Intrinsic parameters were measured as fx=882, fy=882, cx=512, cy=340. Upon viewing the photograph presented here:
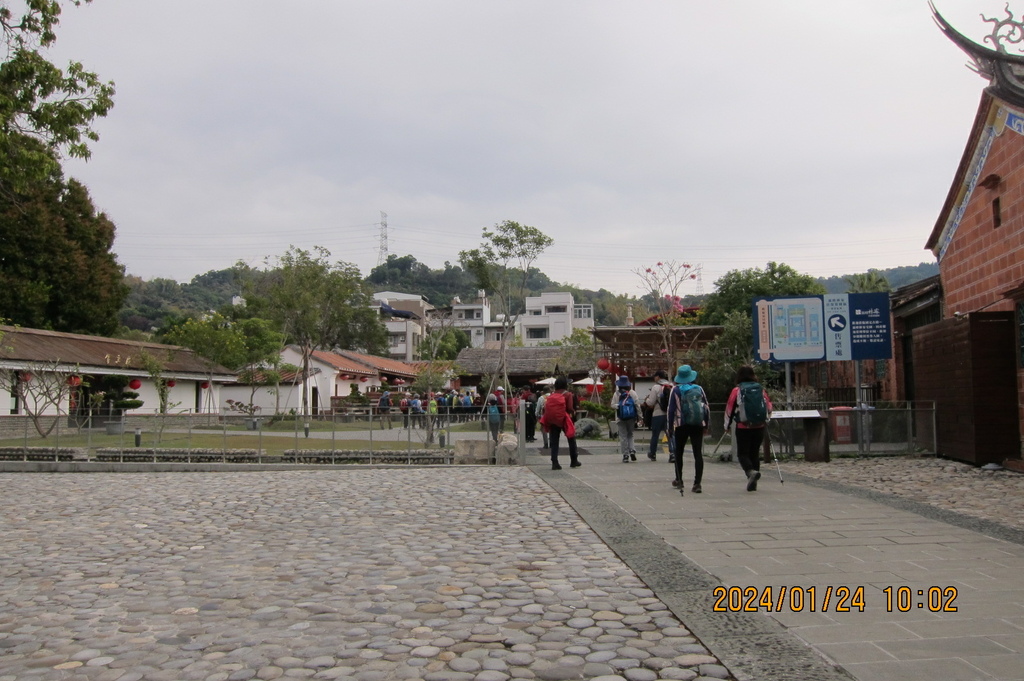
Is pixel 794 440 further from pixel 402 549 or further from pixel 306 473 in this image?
pixel 402 549

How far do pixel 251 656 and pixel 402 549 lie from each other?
→ 9.98 feet

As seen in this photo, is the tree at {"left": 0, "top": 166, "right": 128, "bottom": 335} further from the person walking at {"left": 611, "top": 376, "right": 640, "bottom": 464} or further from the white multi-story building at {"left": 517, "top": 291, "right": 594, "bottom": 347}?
the white multi-story building at {"left": 517, "top": 291, "right": 594, "bottom": 347}

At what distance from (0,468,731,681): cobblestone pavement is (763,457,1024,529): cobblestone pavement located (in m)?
4.00

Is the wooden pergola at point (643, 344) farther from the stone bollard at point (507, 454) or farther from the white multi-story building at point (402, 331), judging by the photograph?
the white multi-story building at point (402, 331)

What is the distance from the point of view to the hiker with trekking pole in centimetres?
1031

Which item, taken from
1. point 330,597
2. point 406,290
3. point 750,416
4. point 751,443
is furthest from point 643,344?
point 406,290

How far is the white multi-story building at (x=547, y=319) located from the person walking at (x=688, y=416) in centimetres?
7419

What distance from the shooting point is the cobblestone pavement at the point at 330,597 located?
429 cm

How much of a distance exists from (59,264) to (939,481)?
3740 cm

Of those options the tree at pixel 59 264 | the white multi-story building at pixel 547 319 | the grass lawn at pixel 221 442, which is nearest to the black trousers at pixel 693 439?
the grass lawn at pixel 221 442

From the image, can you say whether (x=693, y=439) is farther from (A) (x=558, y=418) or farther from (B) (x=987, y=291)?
(B) (x=987, y=291)

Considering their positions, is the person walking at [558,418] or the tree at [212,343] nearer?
the person walking at [558,418]

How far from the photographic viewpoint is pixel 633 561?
6.59 meters

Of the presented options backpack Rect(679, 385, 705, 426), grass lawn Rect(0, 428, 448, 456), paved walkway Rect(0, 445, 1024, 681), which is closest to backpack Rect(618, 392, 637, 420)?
grass lawn Rect(0, 428, 448, 456)
